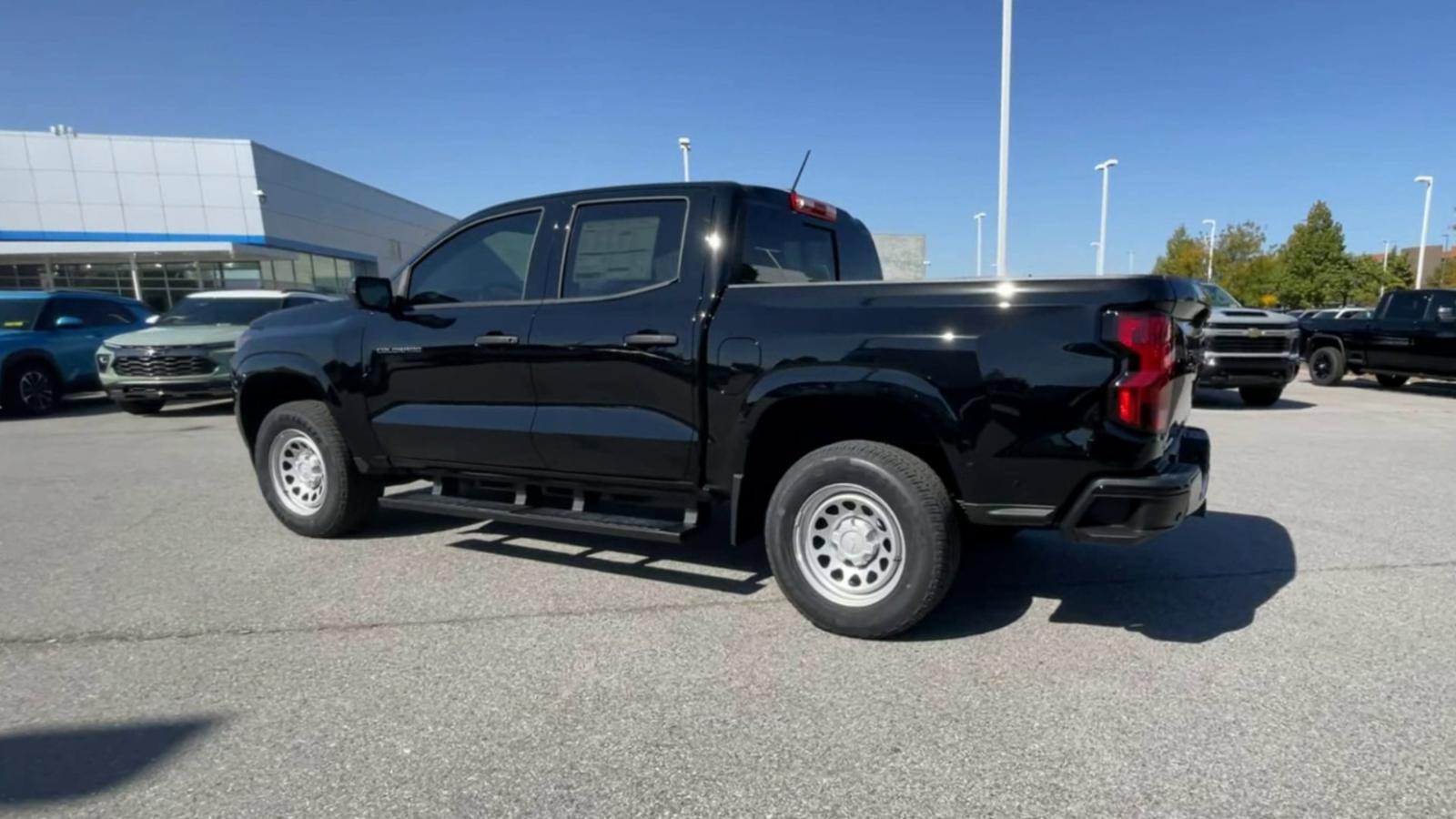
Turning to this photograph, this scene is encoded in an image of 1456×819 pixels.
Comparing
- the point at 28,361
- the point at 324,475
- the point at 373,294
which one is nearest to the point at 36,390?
the point at 28,361

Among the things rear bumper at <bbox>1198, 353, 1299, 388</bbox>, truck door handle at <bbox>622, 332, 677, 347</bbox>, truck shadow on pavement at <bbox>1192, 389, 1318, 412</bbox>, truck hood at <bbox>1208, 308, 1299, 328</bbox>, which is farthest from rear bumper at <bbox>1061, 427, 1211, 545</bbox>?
truck shadow on pavement at <bbox>1192, 389, 1318, 412</bbox>

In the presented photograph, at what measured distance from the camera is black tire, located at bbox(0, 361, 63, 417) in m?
11.4

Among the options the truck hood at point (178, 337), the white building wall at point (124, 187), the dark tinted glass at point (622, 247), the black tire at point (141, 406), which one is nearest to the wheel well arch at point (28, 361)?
the black tire at point (141, 406)

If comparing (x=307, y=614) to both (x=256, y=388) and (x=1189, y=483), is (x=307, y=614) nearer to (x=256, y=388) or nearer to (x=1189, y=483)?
(x=256, y=388)

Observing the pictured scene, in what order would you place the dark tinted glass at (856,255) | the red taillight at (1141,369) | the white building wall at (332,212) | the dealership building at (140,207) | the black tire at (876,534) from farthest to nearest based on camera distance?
the white building wall at (332,212) → the dealership building at (140,207) → the dark tinted glass at (856,255) → the black tire at (876,534) → the red taillight at (1141,369)

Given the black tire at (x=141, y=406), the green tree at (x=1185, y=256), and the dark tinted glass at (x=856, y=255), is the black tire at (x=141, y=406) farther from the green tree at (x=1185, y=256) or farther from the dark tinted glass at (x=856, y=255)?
the green tree at (x=1185, y=256)

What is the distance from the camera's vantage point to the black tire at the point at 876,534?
3.23 m

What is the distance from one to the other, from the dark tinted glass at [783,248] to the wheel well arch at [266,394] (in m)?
2.81

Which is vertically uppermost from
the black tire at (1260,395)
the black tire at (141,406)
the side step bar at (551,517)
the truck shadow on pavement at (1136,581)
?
the side step bar at (551,517)

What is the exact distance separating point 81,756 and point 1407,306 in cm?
1716

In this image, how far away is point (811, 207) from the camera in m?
4.45

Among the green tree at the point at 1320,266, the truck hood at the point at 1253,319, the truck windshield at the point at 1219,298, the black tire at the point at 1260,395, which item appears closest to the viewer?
the truck hood at the point at 1253,319

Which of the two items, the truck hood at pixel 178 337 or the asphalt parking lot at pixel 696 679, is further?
the truck hood at pixel 178 337

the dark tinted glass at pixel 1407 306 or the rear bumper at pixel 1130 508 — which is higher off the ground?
the dark tinted glass at pixel 1407 306
